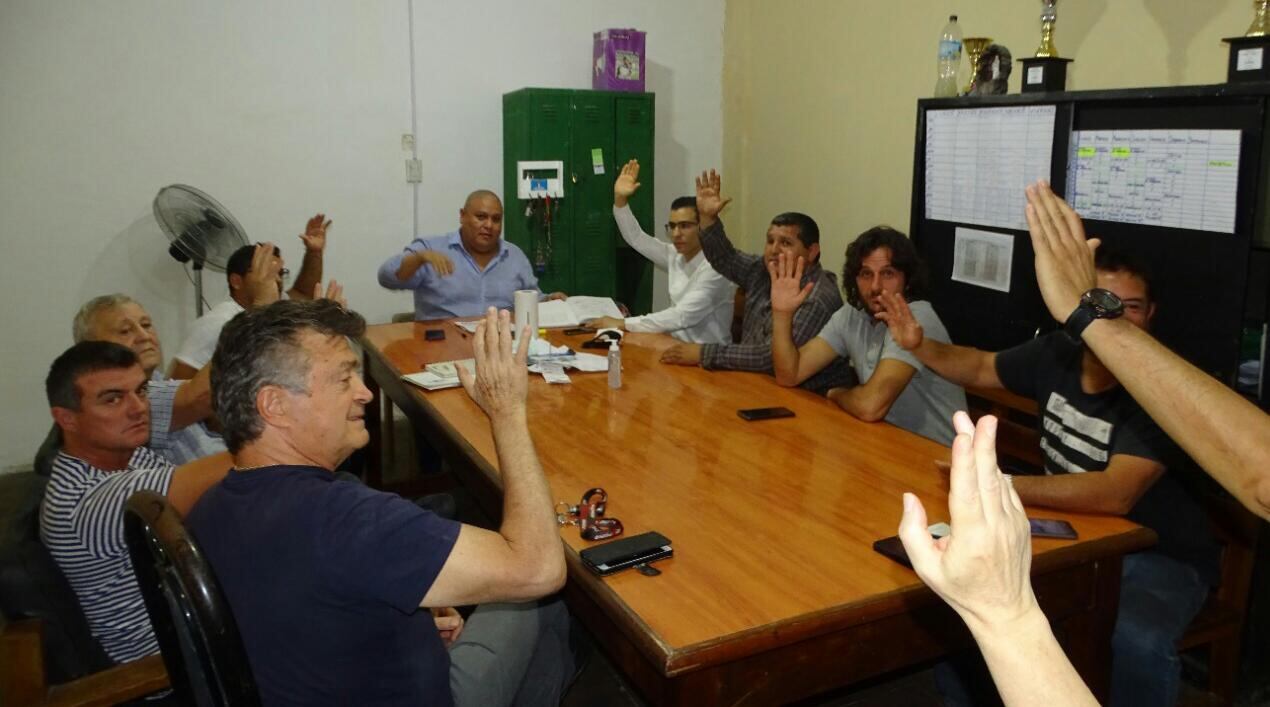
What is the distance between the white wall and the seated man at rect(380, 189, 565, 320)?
0.80 metres

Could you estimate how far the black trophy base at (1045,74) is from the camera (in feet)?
10.9

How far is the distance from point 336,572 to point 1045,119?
292cm

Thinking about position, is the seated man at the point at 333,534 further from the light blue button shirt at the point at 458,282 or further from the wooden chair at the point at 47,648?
the light blue button shirt at the point at 458,282

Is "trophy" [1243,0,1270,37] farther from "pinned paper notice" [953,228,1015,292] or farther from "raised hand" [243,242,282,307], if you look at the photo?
"raised hand" [243,242,282,307]

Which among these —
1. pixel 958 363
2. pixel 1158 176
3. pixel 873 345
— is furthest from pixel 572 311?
pixel 1158 176

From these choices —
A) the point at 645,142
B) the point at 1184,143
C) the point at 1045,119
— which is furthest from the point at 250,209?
the point at 1184,143

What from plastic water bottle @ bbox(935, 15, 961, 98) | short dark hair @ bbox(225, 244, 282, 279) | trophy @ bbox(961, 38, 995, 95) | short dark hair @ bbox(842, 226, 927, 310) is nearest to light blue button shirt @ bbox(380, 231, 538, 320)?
short dark hair @ bbox(225, 244, 282, 279)

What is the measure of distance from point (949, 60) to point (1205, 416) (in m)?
3.03

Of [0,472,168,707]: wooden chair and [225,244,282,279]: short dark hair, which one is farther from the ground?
[225,244,282,279]: short dark hair

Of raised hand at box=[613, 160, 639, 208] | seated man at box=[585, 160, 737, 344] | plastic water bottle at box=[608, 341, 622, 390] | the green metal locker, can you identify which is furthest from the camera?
the green metal locker

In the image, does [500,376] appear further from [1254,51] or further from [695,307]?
[695,307]

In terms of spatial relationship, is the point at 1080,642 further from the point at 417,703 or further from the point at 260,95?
the point at 260,95

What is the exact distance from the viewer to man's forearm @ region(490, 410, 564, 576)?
4.92ft

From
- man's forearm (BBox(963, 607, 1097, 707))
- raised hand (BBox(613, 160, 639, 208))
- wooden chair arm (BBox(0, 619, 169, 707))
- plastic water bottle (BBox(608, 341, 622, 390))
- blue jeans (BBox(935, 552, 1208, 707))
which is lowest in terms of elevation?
blue jeans (BBox(935, 552, 1208, 707))
